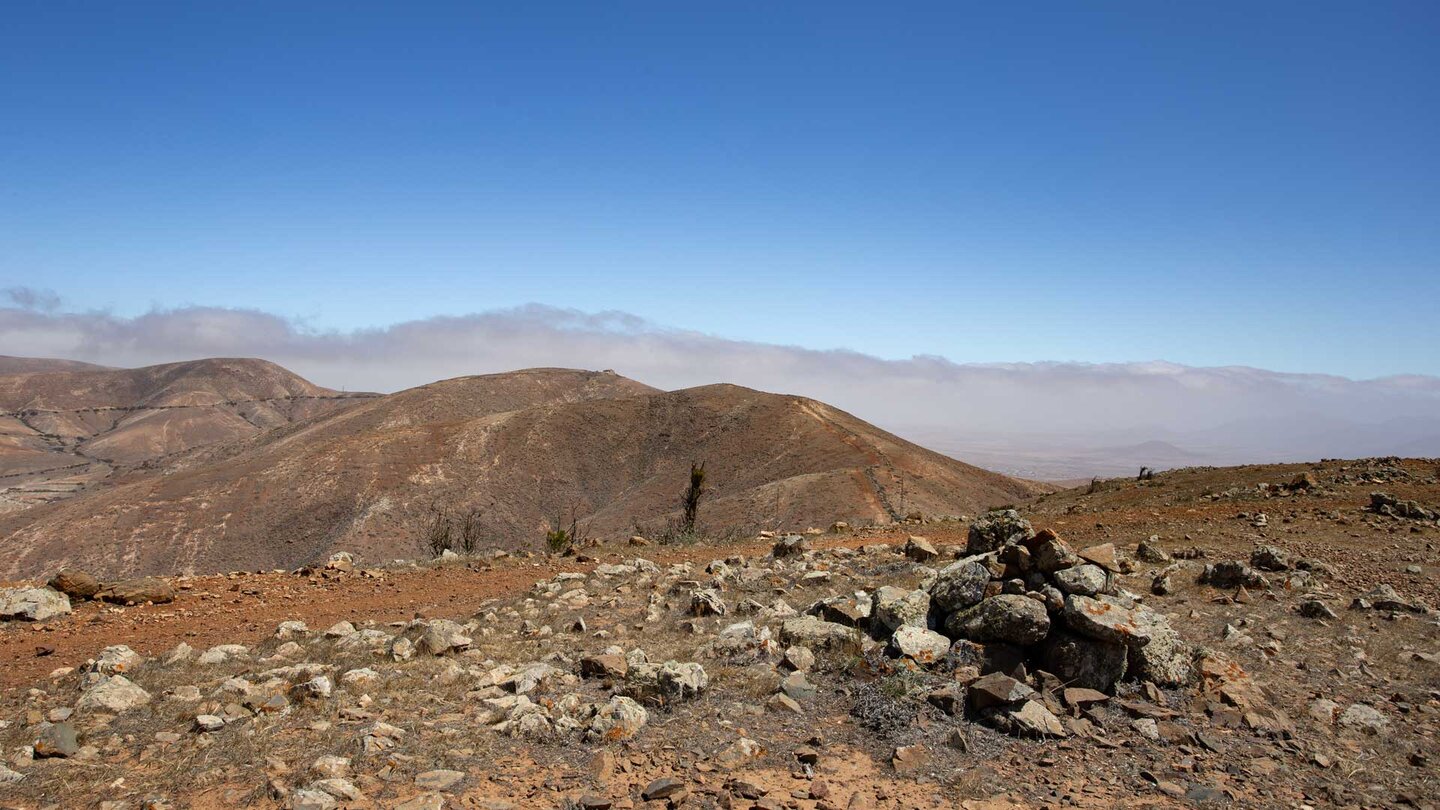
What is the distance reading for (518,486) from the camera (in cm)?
6781

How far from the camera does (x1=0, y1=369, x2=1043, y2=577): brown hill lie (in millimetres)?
52500

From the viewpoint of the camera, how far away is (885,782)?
6.24 metres

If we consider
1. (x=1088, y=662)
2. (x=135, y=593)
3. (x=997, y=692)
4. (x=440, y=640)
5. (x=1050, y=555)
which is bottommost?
(x=135, y=593)

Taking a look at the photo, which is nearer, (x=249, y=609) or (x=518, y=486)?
(x=249, y=609)

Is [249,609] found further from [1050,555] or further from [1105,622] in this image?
[1105,622]

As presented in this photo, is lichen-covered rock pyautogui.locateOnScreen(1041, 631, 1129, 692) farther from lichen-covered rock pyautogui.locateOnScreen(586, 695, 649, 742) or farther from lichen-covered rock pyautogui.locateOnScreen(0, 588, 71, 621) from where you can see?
lichen-covered rock pyautogui.locateOnScreen(0, 588, 71, 621)

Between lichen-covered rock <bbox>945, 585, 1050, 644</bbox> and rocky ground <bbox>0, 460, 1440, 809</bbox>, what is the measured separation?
0.04 meters

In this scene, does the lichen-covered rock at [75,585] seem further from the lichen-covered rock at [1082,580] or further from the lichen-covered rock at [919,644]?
the lichen-covered rock at [1082,580]

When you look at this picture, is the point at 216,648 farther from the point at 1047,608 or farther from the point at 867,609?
the point at 1047,608

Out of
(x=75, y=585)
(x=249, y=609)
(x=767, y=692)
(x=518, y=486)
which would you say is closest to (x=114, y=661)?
(x=249, y=609)

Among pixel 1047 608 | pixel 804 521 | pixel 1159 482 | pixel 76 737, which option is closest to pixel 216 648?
pixel 76 737

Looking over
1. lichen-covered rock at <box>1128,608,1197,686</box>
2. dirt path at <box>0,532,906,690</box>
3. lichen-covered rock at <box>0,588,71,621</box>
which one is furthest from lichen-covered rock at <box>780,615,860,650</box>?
lichen-covered rock at <box>0,588,71,621</box>

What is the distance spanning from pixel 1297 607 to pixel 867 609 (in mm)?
6365

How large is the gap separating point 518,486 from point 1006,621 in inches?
2521
